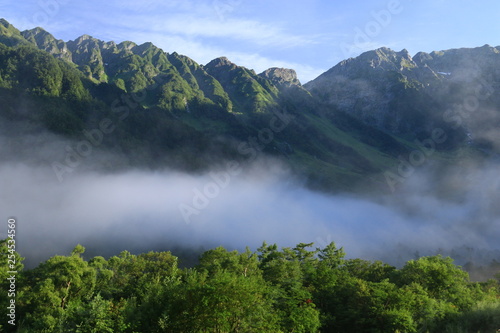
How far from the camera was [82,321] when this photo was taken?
37.5m

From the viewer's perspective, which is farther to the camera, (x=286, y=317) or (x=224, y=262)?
(x=224, y=262)

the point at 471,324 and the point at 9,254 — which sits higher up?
the point at 9,254

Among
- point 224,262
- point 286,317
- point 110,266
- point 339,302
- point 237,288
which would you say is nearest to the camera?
point 237,288

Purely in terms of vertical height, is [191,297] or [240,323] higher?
[191,297]

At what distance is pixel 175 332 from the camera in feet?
121

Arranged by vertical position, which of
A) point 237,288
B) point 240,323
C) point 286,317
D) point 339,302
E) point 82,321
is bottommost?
point 339,302

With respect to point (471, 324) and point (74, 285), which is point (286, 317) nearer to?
point (471, 324)

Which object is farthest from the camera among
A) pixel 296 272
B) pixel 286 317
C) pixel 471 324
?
pixel 296 272

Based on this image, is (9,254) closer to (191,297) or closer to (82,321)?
(82,321)

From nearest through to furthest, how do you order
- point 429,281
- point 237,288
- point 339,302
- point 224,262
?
point 237,288, point 339,302, point 429,281, point 224,262

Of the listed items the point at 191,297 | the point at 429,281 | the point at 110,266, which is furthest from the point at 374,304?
the point at 110,266

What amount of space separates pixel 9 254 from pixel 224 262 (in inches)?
2056

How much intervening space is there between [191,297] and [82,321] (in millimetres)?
13597

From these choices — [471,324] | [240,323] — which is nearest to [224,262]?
[240,323]
